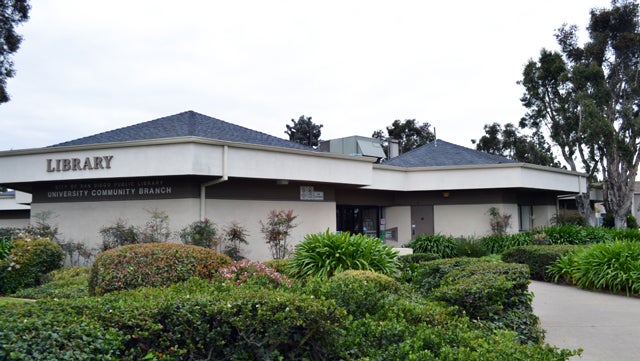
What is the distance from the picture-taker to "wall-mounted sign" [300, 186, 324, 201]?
19.5m

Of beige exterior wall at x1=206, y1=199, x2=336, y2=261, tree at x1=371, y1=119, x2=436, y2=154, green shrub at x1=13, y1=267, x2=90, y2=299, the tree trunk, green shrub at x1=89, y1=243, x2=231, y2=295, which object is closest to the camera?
green shrub at x1=89, y1=243, x2=231, y2=295

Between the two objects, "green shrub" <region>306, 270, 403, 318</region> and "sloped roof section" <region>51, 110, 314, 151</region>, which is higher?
"sloped roof section" <region>51, 110, 314, 151</region>

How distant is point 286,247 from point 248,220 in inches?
66.2

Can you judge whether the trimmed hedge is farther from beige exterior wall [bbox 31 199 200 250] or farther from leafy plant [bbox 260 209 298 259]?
beige exterior wall [bbox 31 199 200 250]

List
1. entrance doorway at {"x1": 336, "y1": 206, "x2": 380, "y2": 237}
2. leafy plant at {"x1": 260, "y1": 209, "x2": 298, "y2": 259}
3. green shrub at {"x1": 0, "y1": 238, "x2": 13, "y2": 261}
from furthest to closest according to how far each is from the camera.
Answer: entrance doorway at {"x1": 336, "y1": 206, "x2": 380, "y2": 237}
leafy plant at {"x1": 260, "y1": 209, "x2": 298, "y2": 259}
green shrub at {"x1": 0, "y1": 238, "x2": 13, "y2": 261}

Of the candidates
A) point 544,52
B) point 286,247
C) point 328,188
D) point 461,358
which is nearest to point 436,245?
point 328,188

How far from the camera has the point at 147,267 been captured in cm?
795

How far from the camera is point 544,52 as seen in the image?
33125 mm

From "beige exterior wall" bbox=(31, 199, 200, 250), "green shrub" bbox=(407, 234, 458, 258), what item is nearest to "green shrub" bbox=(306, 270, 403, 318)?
"beige exterior wall" bbox=(31, 199, 200, 250)

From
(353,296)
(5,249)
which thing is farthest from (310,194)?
(353,296)

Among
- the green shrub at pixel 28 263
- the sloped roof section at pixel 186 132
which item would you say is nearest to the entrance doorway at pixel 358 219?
the sloped roof section at pixel 186 132

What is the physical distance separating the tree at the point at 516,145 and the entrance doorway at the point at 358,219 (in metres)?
20.3

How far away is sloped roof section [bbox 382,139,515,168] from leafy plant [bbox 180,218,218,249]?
40.1 ft

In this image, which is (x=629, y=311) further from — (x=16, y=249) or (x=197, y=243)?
(x=16, y=249)
